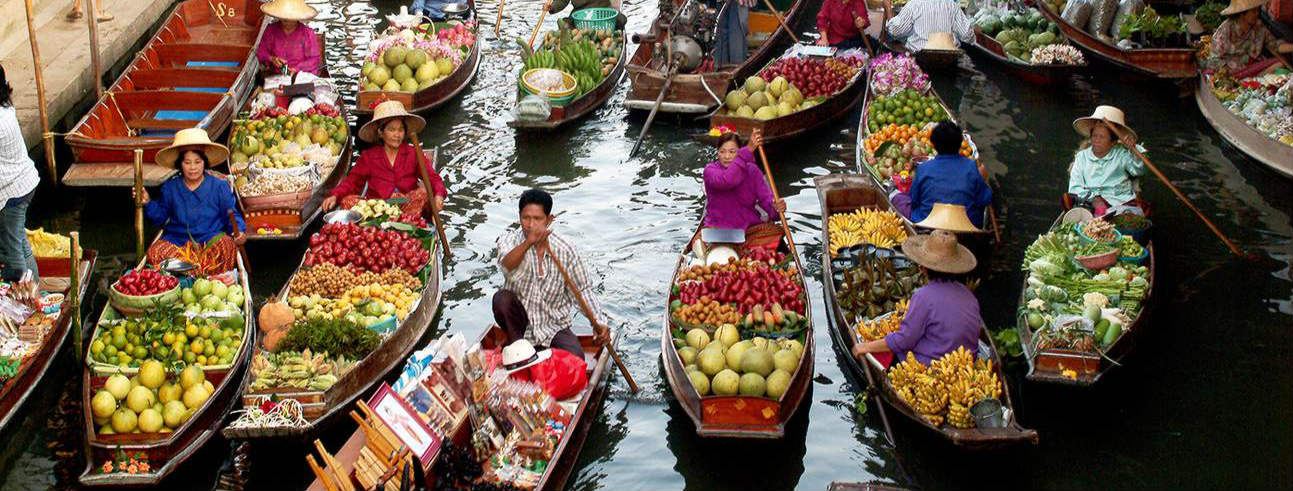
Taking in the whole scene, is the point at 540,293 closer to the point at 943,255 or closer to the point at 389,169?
the point at 943,255

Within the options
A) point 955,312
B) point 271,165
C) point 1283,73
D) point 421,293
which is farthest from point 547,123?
point 1283,73

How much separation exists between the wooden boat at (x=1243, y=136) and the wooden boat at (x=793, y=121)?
148 inches

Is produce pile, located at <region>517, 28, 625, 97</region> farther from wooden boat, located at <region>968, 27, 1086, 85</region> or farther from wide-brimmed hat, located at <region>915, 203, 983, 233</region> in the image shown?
wide-brimmed hat, located at <region>915, 203, 983, 233</region>

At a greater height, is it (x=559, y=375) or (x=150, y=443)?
(x=559, y=375)

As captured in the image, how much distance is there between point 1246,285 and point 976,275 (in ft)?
6.95

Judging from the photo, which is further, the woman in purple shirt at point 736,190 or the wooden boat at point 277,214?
the wooden boat at point 277,214

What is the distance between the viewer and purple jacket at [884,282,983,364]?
6.85 meters

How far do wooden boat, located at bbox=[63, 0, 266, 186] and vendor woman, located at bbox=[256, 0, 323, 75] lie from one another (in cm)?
20

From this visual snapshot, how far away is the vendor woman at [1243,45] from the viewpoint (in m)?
13.1

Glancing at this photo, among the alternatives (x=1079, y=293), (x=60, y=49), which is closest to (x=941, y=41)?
(x=1079, y=293)

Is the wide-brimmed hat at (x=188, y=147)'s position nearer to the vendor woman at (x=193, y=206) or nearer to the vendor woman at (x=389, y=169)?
the vendor woman at (x=193, y=206)

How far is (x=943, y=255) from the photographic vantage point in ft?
22.7

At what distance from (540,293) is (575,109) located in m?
5.61

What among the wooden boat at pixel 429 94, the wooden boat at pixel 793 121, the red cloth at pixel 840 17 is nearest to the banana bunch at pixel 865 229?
the wooden boat at pixel 793 121
